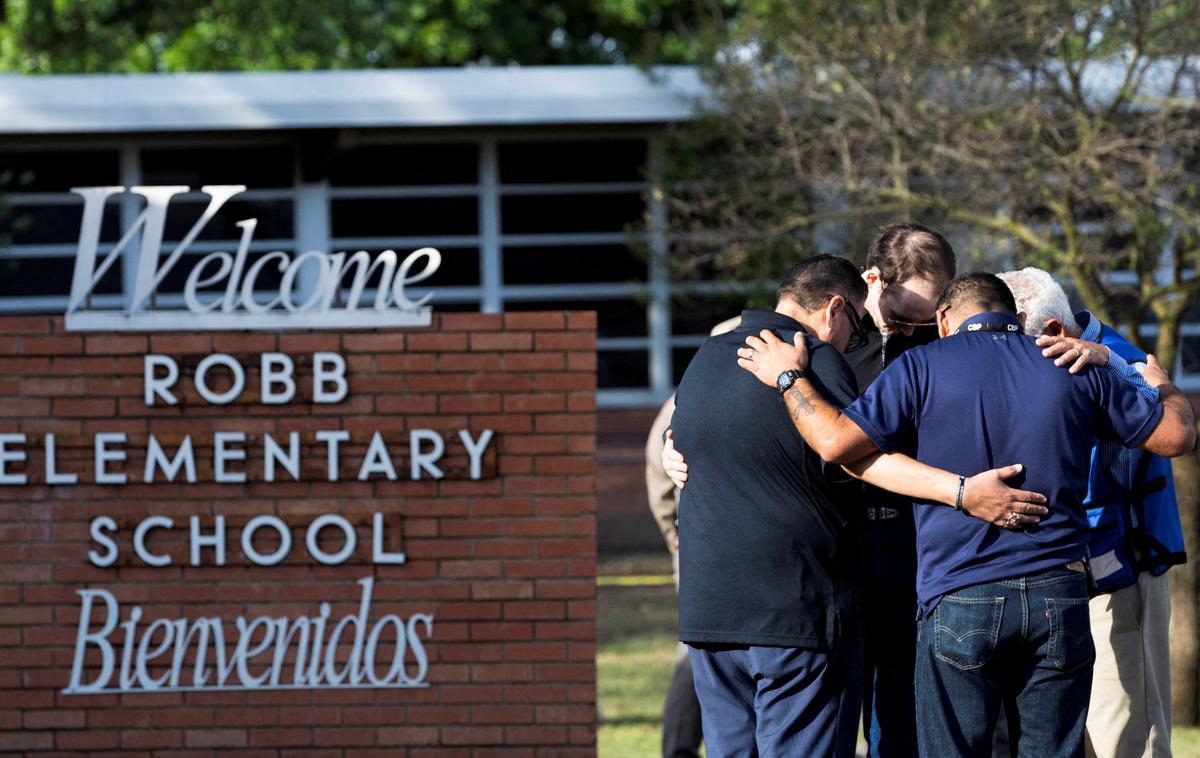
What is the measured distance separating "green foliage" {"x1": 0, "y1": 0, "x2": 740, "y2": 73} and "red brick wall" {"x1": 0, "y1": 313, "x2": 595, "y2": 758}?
1313cm

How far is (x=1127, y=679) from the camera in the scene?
165 inches

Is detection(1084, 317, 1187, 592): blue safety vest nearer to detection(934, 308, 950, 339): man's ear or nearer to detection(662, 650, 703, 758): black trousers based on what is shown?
detection(934, 308, 950, 339): man's ear

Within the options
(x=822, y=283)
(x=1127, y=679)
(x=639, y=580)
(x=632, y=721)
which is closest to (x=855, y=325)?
(x=822, y=283)

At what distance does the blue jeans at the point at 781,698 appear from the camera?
3.55m

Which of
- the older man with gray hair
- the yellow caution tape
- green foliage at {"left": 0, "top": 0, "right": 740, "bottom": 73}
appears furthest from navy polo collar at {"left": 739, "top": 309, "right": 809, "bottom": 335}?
green foliage at {"left": 0, "top": 0, "right": 740, "bottom": 73}

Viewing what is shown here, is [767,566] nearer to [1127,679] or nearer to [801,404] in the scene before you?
[801,404]

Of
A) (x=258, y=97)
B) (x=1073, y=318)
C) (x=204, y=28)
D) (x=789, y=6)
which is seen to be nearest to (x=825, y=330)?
(x=1073, y=318)

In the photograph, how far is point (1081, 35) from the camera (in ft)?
29.4

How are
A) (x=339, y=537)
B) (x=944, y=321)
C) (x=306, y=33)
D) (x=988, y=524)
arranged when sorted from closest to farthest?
(x=988, y=524) → (x=944, y=321) → (x=339, y=537) → (x=306, y=33)

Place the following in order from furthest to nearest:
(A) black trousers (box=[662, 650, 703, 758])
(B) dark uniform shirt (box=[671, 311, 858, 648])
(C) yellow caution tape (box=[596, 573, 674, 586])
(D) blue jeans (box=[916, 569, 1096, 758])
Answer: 1. (C) yellow caution tape (box=[596, 573, 674, 586])
2. (A) black trousers (box=[662, 650, 703, 758])
3. (B) dark uniform shirt (box=[671, 311, 858, 648])
4. (D) blue jeans (box=[916, 569, 1096, 758])

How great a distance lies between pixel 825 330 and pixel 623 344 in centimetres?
958

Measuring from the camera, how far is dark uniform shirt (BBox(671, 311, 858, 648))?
11.6 ft

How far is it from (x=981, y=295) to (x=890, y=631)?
3.17 feet

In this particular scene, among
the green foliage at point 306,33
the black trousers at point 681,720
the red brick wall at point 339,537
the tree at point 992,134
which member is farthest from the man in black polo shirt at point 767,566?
the green foliage at point 306,33
